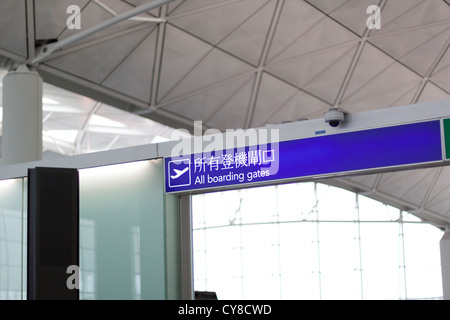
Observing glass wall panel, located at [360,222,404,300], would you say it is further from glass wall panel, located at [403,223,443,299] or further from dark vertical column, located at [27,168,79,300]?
dark vertical column, located at [27,168,79,300]

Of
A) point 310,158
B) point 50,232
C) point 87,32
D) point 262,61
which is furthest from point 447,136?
point 262,61

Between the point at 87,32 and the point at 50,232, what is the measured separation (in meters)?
13.7

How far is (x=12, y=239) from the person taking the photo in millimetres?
14812

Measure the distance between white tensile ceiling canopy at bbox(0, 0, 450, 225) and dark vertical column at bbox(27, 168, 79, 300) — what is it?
14.3 meters

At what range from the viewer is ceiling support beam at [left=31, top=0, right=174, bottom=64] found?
18016 mm

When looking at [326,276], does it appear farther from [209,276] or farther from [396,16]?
[396,16]

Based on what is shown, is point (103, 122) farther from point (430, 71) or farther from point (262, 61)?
point (430, 71)

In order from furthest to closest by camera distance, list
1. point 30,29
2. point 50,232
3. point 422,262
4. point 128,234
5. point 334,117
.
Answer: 1. point 422,262
2. point 30,29
3. point 128,234
4. point 334,117
5. point 50,232

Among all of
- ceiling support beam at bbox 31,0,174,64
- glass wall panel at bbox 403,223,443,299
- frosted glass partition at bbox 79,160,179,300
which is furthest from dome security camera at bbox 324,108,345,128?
glass wall panel at bbox 403,223,443,299

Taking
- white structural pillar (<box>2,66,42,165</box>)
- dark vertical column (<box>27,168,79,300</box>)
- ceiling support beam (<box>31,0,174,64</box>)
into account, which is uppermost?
ceiling support beam (<box>31,0,174,64</box>)

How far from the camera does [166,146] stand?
521 inches

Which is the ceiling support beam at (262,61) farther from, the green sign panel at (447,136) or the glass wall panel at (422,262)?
the glass wall panel at (422,262)

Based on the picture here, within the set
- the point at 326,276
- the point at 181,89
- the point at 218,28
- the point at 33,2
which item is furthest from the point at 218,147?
the point at 326,276

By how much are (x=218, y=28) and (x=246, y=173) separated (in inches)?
456
